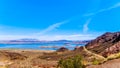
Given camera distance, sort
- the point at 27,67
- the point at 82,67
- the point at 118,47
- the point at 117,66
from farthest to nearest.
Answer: the point at 118,47, the point at 27,67, the point at 82,67, the point at 117,66

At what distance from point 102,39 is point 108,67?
15337 centimetres

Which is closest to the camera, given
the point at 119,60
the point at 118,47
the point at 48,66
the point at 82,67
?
the point at 119,60

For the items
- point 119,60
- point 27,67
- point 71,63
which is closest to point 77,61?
point 71,63

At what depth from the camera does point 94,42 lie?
186 m

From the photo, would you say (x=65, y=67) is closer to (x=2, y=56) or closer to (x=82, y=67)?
(x=82, y=67)

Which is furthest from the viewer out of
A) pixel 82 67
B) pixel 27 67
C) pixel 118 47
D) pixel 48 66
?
pixel 118 47

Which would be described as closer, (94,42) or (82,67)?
(82,67)

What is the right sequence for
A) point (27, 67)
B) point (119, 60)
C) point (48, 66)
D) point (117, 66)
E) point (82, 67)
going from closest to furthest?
point (117, 66), point (119, 60), point (82, 67), point (27, 67), point (48, 66)

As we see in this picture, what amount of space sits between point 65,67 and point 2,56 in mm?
80324

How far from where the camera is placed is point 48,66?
2655 inches

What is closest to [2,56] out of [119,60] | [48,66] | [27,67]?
[48,66]

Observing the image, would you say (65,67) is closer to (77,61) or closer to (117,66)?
(77,61)

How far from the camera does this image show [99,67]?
32.6 metres

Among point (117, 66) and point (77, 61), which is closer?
point (117, 66)
